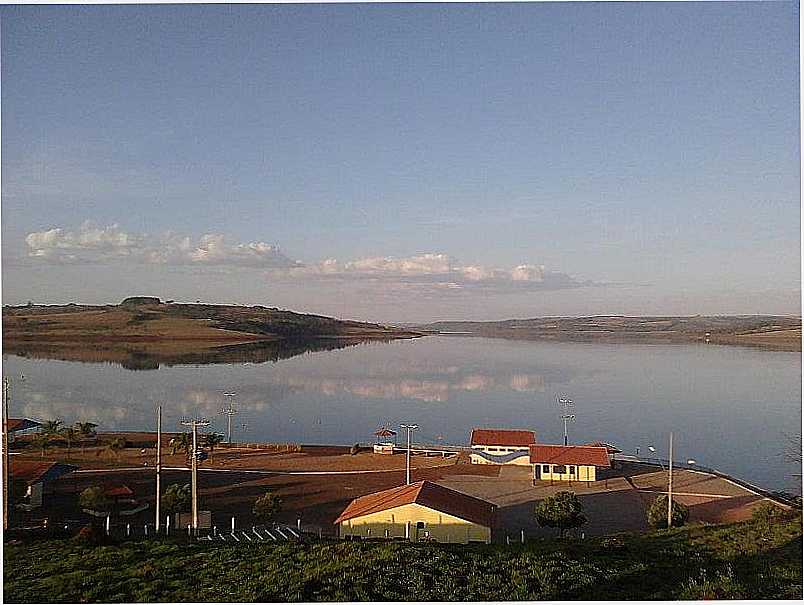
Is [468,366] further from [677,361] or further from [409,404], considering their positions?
[677,361]

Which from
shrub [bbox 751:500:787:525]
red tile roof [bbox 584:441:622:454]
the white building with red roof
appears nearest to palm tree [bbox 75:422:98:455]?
the white building with red roof

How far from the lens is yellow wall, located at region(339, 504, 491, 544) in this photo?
15.4 feet

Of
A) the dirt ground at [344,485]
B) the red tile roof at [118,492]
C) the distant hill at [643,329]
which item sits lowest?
the dirt ground at [344,485]

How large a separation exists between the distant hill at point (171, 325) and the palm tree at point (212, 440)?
115 cm

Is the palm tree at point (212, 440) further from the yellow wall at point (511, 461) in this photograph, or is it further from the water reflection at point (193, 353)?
the yellow wall at point (511, 461)

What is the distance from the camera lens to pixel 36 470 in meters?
6.24

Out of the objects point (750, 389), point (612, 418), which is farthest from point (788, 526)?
point (612, 418)

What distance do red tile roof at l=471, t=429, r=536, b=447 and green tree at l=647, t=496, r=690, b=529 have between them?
5.49ft

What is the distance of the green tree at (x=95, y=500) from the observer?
5.84m

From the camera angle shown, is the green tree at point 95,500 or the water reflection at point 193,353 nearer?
the green tree at point 95,500

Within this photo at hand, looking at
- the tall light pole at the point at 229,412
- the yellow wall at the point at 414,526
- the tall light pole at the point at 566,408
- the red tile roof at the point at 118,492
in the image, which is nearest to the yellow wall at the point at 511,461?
the tall light pole at the point at 566,408

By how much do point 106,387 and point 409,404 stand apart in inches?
111

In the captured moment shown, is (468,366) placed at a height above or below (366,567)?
above

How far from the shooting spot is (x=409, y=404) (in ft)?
24.0
